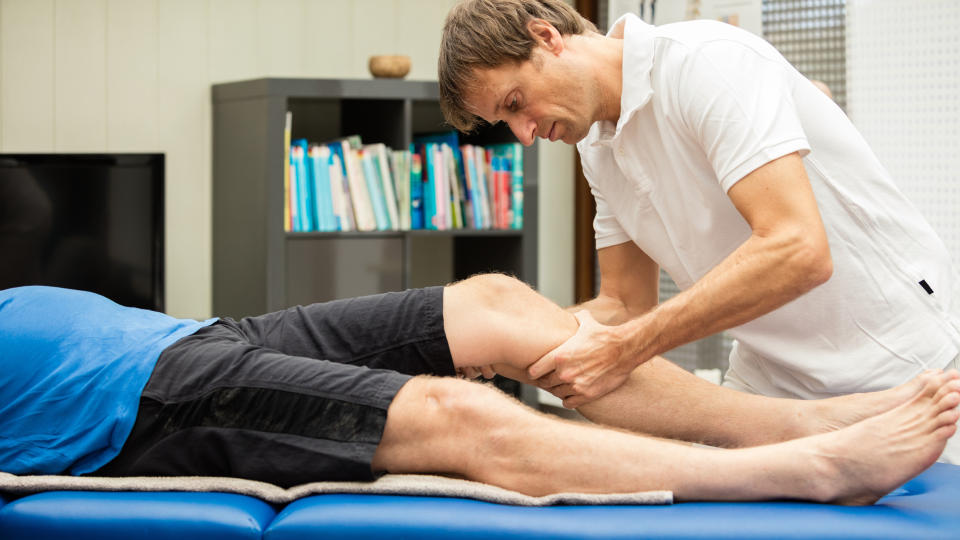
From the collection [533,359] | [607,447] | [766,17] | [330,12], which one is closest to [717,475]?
[607,447]

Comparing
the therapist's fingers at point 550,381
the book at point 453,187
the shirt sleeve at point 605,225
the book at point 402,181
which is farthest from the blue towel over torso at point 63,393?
the book at point 453,187

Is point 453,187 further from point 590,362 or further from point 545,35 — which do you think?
point 590,362

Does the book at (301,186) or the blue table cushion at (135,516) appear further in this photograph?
the book at (301,186)

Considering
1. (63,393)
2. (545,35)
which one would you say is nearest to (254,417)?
(63,393)

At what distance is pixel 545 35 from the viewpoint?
61.4 inches

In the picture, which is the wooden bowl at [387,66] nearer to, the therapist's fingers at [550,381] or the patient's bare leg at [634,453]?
the therapist's fingers at [550,381]

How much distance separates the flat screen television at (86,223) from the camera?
286 centimetres

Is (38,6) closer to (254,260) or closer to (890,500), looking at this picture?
(254,260)

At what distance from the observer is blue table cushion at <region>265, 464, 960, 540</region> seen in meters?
1.11

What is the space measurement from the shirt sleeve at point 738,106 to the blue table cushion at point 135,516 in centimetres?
83

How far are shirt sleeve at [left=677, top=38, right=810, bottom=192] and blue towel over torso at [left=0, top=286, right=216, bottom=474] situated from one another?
34.9 inches

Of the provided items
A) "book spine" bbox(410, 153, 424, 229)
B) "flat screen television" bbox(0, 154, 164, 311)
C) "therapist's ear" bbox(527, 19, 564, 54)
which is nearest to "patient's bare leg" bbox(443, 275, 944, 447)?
"therapist's ear" bbox(527, 19, 564, 54)

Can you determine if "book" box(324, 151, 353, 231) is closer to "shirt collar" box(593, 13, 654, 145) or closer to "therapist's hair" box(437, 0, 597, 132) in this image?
"therapist's hair" box(437, 0, 597, 132)

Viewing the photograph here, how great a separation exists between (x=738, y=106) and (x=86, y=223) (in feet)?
7.41
